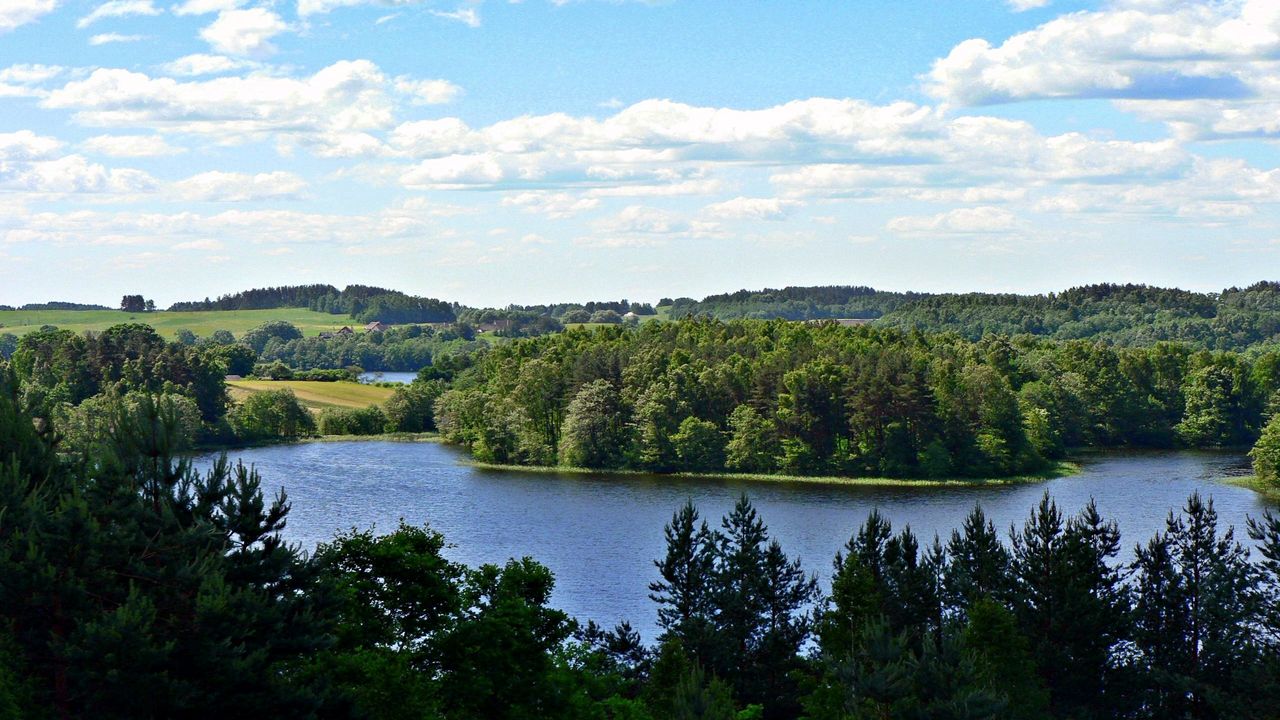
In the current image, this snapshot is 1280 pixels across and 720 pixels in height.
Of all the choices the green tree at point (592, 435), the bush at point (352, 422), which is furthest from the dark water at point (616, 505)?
the bush at point (352, 422)

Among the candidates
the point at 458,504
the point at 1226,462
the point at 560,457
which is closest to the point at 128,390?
the point at 560,457

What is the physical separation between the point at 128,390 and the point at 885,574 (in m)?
94.5

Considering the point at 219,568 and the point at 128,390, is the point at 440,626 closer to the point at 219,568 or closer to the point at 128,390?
the point at 219,568

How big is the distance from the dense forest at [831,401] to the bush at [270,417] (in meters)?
12.6

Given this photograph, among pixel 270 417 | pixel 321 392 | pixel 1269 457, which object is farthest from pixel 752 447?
pixel 321 392

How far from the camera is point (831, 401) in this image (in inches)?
3701

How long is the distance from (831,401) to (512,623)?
6949cm

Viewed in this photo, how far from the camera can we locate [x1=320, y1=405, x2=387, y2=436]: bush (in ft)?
374

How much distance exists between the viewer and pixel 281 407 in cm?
11144

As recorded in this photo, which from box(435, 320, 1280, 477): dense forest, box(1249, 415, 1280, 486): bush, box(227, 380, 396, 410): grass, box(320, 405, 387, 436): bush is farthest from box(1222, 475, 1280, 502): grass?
box(227, 380, 396, 410): grass

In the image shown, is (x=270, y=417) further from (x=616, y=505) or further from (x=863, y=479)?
(x=863, y=479)

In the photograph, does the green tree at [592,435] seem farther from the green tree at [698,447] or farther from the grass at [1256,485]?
the grass at [1256,485]

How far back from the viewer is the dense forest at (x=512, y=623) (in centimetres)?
2234

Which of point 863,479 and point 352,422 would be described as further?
point 352,422
